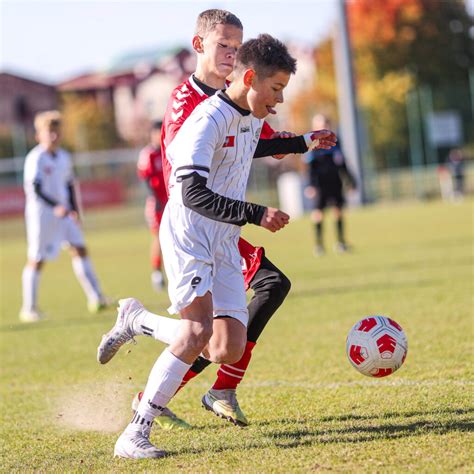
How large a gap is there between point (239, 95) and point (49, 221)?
659cm

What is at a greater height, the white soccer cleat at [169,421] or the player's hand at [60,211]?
the player's hand at [60,211]

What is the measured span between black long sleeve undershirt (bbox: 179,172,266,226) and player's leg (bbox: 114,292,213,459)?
43 cm

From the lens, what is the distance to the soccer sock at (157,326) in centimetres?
466

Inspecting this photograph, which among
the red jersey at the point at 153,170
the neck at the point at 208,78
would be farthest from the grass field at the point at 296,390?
the neck at the point at 208,78

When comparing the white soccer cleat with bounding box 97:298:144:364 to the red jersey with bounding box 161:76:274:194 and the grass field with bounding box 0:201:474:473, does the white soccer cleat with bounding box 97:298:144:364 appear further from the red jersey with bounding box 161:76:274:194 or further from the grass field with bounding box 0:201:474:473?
the red jersey with bounding box 161:76:274:194

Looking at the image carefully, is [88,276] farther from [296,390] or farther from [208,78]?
[208,78]

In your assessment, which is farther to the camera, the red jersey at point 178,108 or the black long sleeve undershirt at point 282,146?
the black long sleeve undershirt at point 282,146

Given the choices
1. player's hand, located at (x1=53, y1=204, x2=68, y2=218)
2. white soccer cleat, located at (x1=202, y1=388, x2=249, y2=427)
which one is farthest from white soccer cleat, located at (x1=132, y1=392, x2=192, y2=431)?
player's hand, located at (x1=53, y1=204, x2=68, y2=218)

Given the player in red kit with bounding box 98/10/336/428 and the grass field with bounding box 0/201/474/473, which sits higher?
the player in red kit with bounding box 98/10/336/428

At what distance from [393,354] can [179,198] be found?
4.94 ft

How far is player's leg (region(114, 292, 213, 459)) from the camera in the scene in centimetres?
431

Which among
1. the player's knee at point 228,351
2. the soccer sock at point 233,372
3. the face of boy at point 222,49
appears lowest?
the soccer sock at point 233,372

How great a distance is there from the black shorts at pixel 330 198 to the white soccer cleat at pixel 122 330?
416 inches

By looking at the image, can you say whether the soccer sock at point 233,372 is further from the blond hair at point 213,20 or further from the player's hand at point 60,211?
the player's hand at point 60,211
